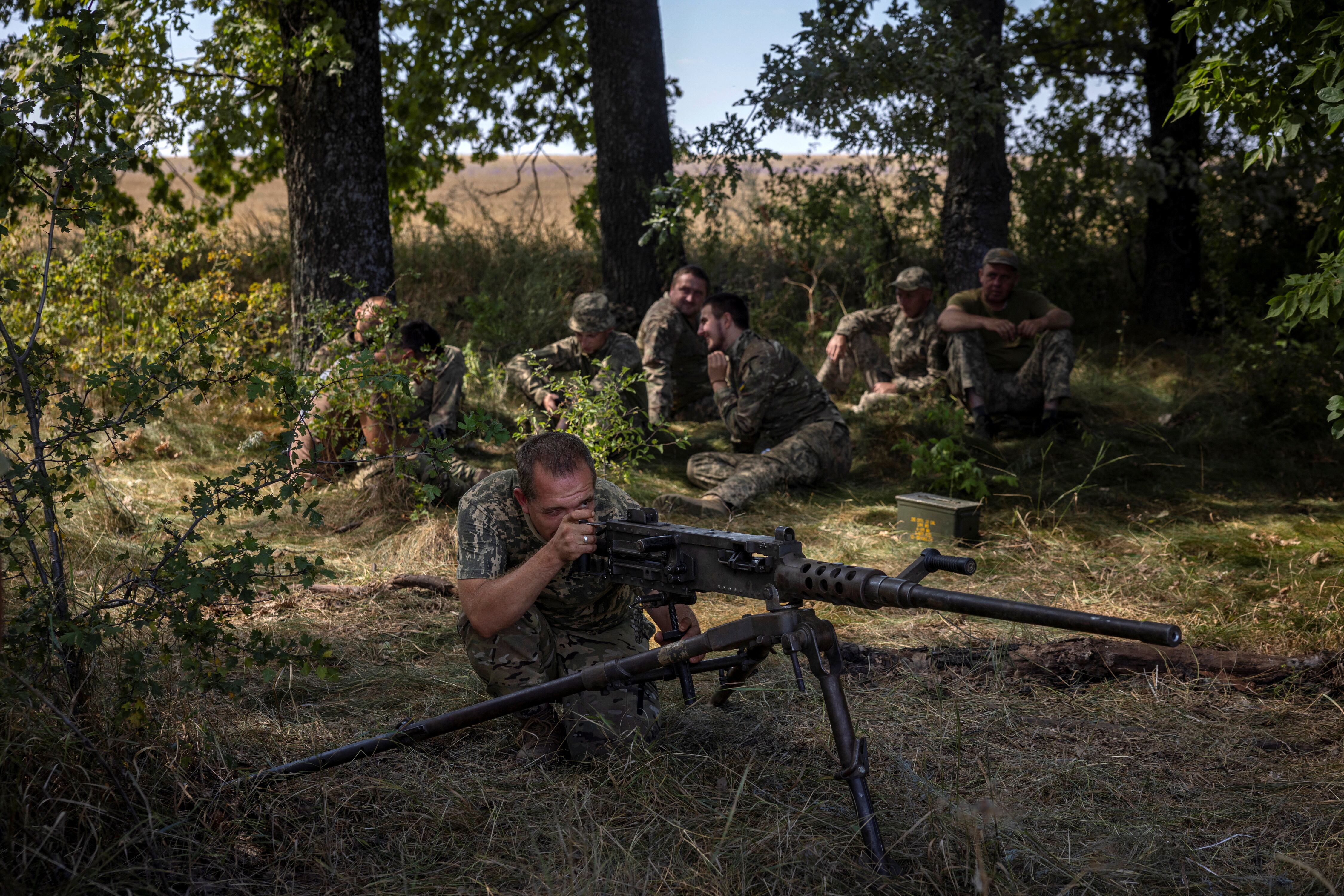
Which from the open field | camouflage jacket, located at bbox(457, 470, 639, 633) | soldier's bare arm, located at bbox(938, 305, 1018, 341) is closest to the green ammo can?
the open field

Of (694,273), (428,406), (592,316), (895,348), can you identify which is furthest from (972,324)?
(428,406)

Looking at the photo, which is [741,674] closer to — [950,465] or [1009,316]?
[950,465]

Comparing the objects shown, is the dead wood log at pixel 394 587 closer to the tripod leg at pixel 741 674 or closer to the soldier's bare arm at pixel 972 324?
the tripod leg at pixel 741 674

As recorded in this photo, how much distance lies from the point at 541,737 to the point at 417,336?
4318 mm

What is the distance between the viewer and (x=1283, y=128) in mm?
4191

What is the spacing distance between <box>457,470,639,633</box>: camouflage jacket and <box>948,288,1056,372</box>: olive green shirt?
5570 millimetres

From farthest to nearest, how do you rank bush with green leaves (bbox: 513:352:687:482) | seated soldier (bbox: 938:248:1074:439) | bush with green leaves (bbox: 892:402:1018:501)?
seated soldier (bbox: 938:248:1074:439)
bush with green leaves (bbox: 892:402:1018:501)
bush with green leaves (bbox: 513:352:687:482)

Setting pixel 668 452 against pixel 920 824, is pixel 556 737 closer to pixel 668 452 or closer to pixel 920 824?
pixel 920 824

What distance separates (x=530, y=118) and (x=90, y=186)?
34.4 feet

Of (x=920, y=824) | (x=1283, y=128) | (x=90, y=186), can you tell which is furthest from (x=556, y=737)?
(x=1283, y=128)

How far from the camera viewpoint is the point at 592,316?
7465mm

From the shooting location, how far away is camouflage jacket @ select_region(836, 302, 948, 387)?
8.81 meters

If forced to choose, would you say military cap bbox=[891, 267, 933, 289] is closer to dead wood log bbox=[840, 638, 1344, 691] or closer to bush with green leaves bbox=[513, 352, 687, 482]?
bush with green leaves bbox=[513, 352, 687, 482]

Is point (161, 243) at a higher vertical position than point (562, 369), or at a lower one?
higher
